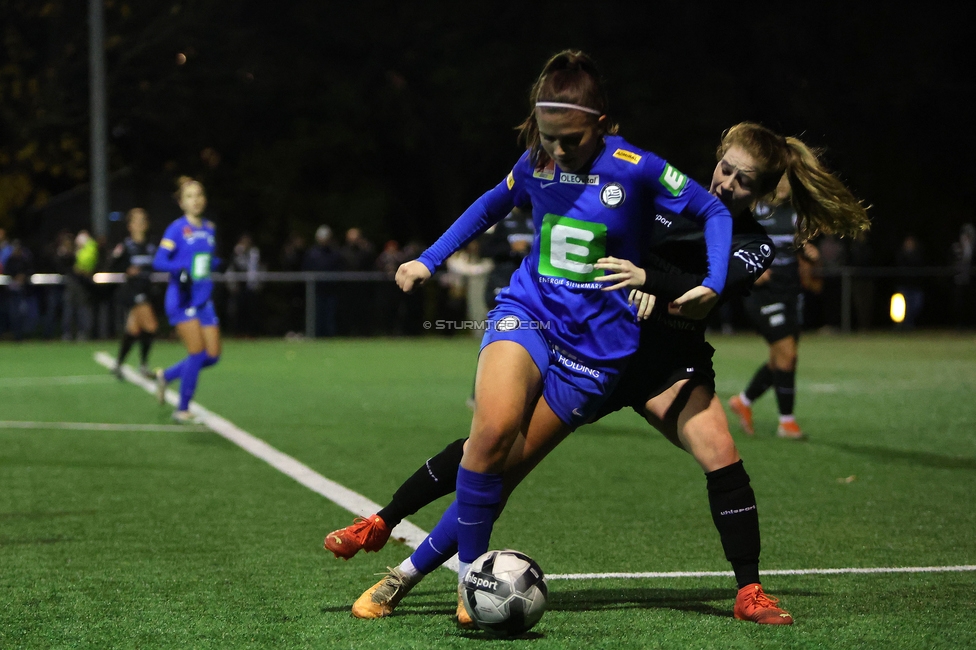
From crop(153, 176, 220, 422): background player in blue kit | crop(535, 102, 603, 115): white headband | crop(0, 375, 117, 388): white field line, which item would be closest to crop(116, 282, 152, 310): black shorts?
crop(0, 375, 117, 388): white field line

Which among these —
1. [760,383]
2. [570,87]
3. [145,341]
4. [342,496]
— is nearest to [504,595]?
[570,87]

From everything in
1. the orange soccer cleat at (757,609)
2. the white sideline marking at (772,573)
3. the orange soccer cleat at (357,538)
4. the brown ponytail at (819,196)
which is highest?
the brown ponytail at (819,196)

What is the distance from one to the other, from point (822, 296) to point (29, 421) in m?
18.9

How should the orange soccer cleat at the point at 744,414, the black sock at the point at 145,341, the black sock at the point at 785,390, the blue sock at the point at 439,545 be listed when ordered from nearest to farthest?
the blue sock at the point at 439,545 → the black sock at the point at 785,390 → the orange soccer cleat at the point at 744,414 → the black sock at the point at 145,341

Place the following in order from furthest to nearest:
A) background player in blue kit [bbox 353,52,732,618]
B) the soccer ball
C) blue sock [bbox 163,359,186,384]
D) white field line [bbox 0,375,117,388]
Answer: white field line [bbox 0,375,117,388] < blue sock [bbox 163,359,186,384] < background player in blue kit [bbox 353,52,732,618] < the soccer ball

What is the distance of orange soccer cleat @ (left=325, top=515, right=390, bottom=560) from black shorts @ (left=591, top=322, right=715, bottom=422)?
36.4 inches

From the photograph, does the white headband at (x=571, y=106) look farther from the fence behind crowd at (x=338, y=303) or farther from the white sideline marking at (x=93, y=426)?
the fence behind crowd at (x=338, y=303)

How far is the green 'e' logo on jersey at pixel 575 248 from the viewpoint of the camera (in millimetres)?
4836

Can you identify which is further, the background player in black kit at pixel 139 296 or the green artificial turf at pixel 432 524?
the background player in black kit at pixel 139 296

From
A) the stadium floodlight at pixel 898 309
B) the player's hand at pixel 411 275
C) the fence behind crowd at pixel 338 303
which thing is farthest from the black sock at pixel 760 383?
the fence behind crowd at pixel 338 303

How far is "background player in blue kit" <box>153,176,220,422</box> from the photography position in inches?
486

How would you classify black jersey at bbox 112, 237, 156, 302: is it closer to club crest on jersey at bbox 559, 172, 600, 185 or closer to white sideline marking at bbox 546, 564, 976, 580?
white sideline marking at bbox 546, 564, 976, 580

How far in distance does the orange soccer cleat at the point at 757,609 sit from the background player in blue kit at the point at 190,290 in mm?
8072

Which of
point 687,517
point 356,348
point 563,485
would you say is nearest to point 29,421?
point 563,485
